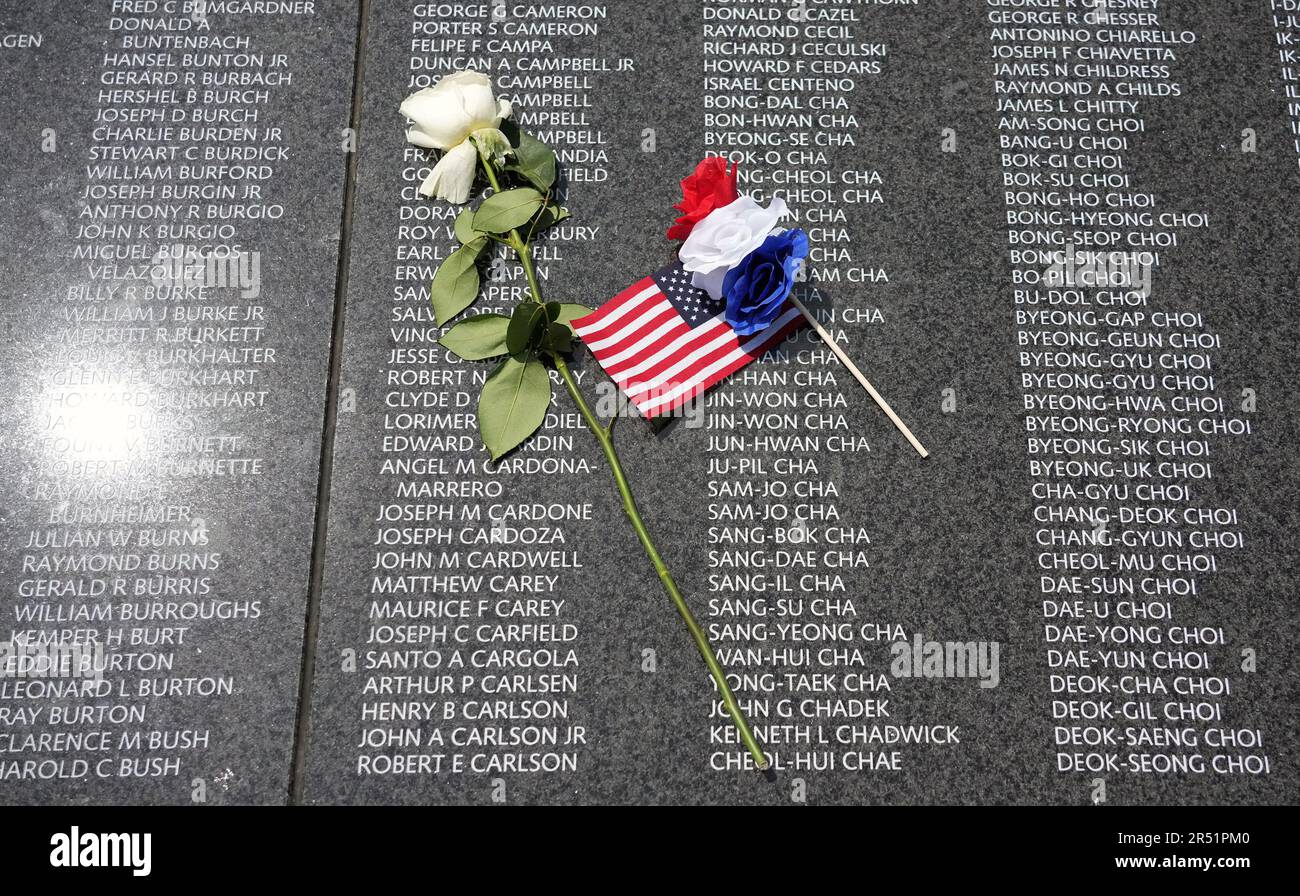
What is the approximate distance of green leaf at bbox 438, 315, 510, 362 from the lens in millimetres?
3096

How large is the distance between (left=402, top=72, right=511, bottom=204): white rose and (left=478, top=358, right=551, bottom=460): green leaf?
0.67 meters

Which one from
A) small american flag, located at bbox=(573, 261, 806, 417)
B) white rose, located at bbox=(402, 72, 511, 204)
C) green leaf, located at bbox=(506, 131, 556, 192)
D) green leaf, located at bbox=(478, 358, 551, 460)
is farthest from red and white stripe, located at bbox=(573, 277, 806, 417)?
white rose, located at bbox=(402, 72, 511, 204)

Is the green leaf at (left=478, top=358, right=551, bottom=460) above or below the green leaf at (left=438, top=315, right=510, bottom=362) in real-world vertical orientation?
below

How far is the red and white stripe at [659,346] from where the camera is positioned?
305 centimetres

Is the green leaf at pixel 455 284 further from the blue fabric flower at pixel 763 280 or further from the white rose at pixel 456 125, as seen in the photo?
the blue fabric flower at pixel 763 280

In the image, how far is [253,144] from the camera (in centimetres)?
336

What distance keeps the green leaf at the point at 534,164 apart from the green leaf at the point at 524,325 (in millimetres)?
495

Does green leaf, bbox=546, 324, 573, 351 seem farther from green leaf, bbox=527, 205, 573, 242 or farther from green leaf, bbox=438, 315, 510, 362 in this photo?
green leaf, bbox=527, 205, 573, 242

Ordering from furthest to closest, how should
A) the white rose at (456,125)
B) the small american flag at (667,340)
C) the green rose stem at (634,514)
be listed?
the white rose at (456,125), the small american flag at (667,340), the green rose stem at (634,514)

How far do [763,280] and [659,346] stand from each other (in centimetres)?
41

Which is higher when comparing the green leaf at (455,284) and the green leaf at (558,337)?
the green leaf at (455,284)

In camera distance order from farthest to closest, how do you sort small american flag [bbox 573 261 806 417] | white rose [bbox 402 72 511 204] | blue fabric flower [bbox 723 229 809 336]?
white rose [bbox 402 72 511 204]
small american flag [bbox 573 261 806 417]
blue fabric flower [bbox 723 229 809 336]

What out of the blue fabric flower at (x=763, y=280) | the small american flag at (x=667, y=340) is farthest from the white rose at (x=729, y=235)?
the small american flag at (x=667, y=340)
